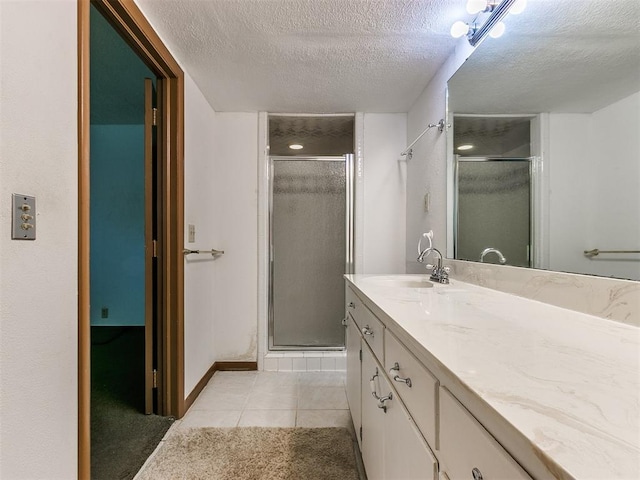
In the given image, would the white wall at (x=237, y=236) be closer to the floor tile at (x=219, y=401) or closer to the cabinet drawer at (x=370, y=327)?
the floor tile at (x=219, y=401)

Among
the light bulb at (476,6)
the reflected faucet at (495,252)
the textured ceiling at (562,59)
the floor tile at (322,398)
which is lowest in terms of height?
the floor tile at (322,398)

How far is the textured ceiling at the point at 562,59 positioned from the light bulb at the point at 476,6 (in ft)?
0.42

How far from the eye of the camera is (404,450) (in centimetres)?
69

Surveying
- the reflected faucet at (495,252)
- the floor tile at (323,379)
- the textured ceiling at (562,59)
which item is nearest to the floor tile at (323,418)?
the floor tile at (323,379)

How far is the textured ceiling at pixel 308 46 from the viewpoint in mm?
1307

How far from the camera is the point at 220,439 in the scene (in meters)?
1.48

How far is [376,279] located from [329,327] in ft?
3.35

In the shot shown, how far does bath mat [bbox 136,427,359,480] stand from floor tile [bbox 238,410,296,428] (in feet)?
0.16

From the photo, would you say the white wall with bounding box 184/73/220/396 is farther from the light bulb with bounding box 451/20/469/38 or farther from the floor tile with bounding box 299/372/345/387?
the light bulb with bounding box 451/20/469/38

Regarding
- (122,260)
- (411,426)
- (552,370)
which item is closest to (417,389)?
(411,426)

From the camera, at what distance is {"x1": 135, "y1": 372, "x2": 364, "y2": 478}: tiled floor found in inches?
64.4

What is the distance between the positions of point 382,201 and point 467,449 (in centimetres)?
209

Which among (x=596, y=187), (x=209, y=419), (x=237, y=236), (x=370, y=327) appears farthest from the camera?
(x=237, y=236)

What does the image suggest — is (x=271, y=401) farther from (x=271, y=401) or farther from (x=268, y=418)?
(x=268, y=418)
